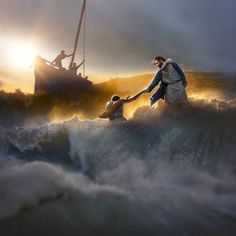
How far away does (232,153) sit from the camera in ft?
39.2

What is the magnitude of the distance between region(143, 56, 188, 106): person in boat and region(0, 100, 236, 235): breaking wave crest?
0.57m

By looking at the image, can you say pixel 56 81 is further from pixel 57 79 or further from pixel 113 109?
pixel 113 109

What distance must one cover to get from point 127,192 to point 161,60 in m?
4.63

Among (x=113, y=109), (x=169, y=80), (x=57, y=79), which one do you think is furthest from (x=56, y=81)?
(x=169, y=80)

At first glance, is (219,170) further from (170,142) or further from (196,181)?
(170,142)

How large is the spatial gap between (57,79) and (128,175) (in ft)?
113

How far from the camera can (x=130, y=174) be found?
495 inches

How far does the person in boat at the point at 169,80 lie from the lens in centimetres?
1414

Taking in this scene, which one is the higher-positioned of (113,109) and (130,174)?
(113,109)

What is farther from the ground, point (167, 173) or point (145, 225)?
point (167, 173)

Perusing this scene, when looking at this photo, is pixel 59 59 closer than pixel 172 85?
No

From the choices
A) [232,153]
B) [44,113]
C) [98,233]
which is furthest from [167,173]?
[44,113]

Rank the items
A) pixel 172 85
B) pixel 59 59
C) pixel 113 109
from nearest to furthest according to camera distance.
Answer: pixel 172 85
pixel 113 109
pixel 59 59

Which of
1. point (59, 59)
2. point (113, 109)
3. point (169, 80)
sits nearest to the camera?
point (169, 80)
